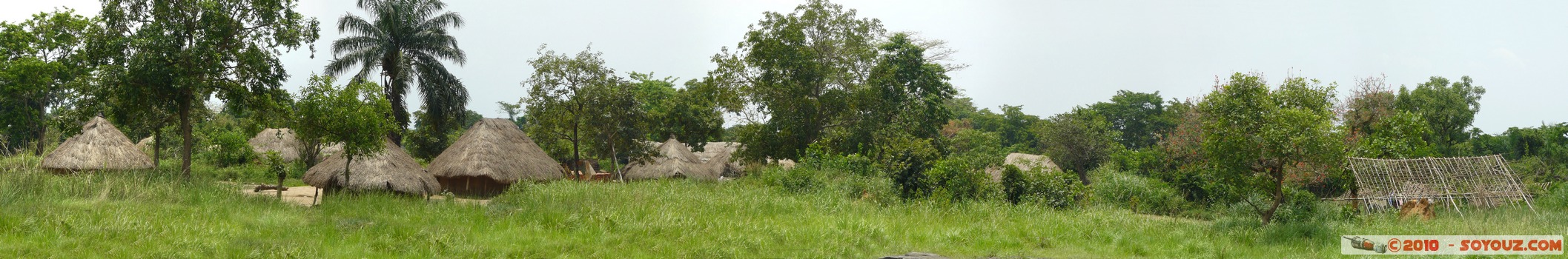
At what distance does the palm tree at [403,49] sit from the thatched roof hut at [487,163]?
17.1 ft

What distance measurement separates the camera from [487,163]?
19.2 m

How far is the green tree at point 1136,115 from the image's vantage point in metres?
43.3

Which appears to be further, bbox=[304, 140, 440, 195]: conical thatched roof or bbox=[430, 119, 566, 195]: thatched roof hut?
bbox=[430, 119, 566, 195]: thatched roof hut

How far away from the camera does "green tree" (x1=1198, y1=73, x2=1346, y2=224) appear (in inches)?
380

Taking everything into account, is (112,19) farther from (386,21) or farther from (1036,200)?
(386,21)

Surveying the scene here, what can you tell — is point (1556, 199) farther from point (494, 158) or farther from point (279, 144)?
point (279, 144)

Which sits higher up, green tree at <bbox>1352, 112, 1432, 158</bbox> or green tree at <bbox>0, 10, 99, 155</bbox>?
green tree at <bbox>0, 10, 99, 155</bbox>

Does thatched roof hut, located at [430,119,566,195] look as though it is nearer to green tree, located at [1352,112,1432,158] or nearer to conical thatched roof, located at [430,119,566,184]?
conical thatched roof, located at [430,119,566,184]

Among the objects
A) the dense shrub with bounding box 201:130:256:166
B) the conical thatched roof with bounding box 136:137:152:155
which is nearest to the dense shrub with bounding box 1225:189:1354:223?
the dense shrub with bounding box 201:130:256:166

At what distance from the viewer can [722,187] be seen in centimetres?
1404

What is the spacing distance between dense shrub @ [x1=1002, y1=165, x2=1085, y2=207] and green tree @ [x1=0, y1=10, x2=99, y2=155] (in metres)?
23.2

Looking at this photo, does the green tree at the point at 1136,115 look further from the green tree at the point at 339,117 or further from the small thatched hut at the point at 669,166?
the green tree at the point at 339,117

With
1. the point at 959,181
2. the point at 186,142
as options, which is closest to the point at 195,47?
the point at 186,142

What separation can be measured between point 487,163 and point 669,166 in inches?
204
